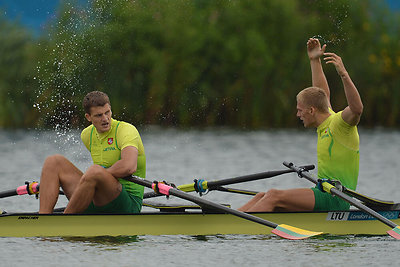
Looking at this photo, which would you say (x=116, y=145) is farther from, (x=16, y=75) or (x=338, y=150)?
(x=16, y=75)

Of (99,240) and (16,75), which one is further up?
(16,75)

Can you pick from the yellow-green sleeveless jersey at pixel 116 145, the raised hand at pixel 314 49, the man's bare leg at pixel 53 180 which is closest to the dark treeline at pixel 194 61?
the raised hand at pixel 314 49

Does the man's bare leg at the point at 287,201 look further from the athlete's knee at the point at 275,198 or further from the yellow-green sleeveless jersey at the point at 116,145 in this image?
the yellow-green sleeveless jersey at the point at 116,145

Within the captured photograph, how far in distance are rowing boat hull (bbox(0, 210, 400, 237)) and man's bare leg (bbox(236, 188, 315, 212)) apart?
137 millimetres

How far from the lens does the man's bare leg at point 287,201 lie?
10.0 metres

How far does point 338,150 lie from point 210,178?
8882mm

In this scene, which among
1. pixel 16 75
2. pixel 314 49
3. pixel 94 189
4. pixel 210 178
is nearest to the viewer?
pixel 94 189

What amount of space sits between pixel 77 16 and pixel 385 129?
11750mm

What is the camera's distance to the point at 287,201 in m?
10.0

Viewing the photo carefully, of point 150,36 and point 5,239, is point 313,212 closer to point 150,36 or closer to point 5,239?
point 5,239

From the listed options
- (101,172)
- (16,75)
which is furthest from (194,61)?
(101,172)

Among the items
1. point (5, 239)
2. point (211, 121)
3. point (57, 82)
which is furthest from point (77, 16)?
point (5, 239)

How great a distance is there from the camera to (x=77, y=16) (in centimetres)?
3038

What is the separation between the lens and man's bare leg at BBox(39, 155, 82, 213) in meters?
9.92
